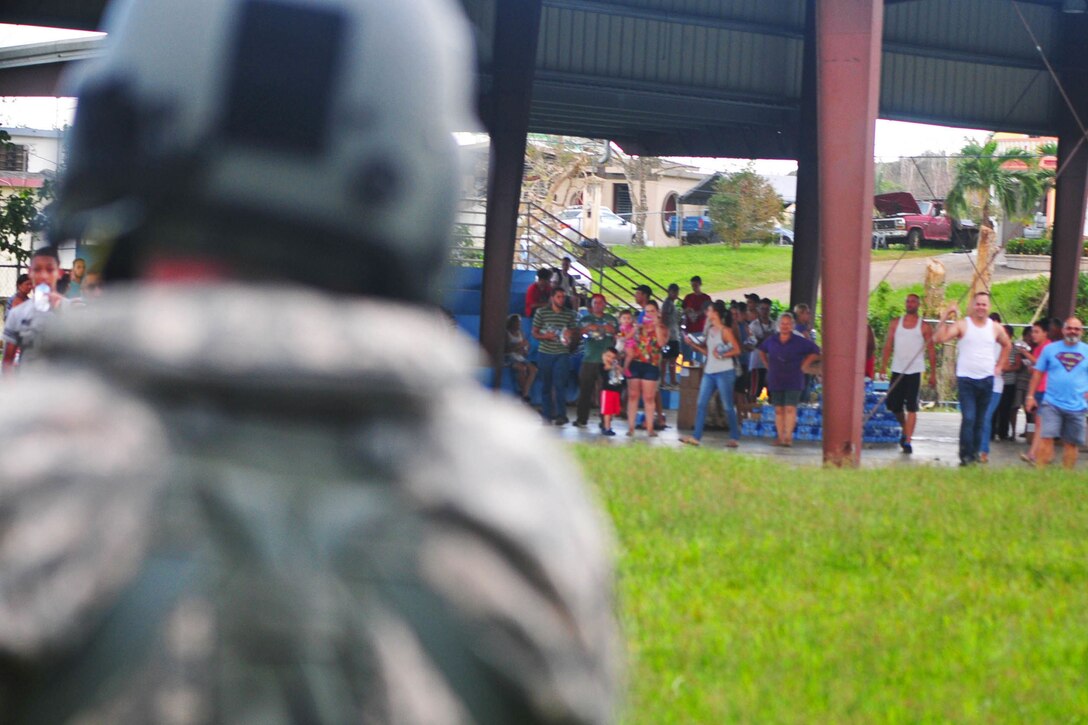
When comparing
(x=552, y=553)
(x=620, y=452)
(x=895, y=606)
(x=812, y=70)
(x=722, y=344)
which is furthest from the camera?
(x=812, y=70)

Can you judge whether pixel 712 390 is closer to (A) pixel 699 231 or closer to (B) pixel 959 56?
(B) pixel 959 56

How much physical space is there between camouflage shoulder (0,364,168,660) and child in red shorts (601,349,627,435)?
640 inches

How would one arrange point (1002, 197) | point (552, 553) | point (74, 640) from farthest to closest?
1. point (1002, 197)
2. point (552, 553)
3. point (74, 640)

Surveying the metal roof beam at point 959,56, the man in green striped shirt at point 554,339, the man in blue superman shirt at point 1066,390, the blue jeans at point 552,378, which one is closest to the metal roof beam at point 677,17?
the metal roof beam at point 959,56

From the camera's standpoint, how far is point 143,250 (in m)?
1.38

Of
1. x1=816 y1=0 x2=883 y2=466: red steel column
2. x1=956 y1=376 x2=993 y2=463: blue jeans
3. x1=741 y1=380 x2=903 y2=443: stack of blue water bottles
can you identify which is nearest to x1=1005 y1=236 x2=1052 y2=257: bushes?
x1=741 y1=380 x2=903 y2=443: stack of blue water bottles

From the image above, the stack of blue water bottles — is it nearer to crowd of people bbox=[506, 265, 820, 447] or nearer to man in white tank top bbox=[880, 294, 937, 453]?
crowd of people bbox=[506, 265, 820, 447]

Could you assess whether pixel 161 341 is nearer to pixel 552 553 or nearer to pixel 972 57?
pixel 552 553

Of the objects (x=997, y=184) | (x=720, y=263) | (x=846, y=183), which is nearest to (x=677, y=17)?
(x=846, y=183)

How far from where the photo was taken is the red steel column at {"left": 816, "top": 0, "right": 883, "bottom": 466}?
1381 cm

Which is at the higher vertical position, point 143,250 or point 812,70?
point 812,70

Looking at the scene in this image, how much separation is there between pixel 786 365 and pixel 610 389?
2.22 m

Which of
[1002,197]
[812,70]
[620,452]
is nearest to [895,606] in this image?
[620,452]

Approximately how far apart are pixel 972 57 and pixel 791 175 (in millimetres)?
48448
